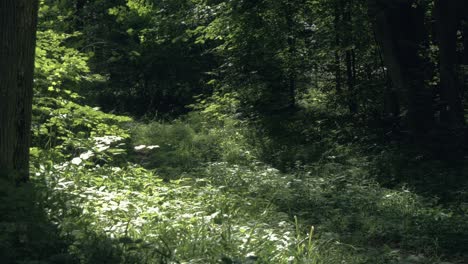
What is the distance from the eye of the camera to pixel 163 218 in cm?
565

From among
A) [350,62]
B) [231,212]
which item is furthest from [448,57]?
[231,212]

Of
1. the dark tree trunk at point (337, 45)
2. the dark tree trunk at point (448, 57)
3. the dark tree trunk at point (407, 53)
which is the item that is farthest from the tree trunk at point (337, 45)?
the dark tree trunk at point (448, 57)

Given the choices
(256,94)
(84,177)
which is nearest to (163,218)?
(84,177)

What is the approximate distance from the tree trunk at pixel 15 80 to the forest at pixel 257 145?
15 mm

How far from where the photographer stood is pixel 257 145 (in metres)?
13.5

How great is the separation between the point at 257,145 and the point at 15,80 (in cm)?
863

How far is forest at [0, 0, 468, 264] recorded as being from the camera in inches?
200

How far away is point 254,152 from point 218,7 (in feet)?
14.9

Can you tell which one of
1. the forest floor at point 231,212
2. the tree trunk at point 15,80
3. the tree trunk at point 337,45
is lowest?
the forest floor at point 231,212

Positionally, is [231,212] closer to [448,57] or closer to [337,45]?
[448,57]

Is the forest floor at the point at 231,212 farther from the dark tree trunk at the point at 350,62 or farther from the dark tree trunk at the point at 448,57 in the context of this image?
the dark tree trunk at the point at 350,62

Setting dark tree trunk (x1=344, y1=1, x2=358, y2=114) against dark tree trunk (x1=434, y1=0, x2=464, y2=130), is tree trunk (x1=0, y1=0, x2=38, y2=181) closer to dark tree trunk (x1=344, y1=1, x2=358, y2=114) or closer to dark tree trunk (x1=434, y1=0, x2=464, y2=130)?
dark tree trunk (x1=434, y1=0, x2=464, y2=130)

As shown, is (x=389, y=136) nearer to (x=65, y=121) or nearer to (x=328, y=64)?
(x=328, y=64)

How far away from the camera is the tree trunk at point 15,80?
530cm
